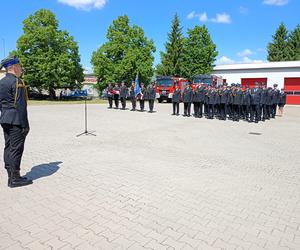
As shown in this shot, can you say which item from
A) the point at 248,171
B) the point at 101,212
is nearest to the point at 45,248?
the point at 101,212

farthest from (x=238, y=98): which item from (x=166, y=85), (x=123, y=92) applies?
(x=166, y=85)

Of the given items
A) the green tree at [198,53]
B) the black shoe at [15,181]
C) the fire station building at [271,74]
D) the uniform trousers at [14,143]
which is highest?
the green tree at [198,53]

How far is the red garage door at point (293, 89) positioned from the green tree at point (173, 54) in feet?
51.9

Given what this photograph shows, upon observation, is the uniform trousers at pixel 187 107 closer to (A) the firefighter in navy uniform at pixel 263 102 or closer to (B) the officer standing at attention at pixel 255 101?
(B) the officer standing at attention at pixel 255 101

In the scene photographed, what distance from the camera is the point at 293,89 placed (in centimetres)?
3569

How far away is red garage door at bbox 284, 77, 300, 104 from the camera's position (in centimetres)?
3534

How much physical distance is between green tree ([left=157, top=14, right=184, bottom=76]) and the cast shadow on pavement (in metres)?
40.2

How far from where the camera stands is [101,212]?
4.04m

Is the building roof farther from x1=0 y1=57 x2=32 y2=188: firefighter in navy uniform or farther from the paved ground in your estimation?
x1=0 y1=57 x2=32 y2=188: firefighter in navy uniform

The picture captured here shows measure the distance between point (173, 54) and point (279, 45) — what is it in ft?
81.1

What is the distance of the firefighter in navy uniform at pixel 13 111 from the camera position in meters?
4.61

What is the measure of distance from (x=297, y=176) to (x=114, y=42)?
118 ft

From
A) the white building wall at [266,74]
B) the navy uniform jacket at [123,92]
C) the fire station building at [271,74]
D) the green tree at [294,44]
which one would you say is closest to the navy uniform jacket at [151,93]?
the navy uniform jacket at [123,92]

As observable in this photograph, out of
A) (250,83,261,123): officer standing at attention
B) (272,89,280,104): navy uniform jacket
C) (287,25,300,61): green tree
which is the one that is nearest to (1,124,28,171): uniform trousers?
(250,83,261,123): officer standing at attention
